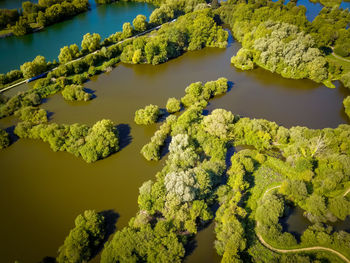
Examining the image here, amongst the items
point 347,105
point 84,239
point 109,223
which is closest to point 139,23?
point 347,105

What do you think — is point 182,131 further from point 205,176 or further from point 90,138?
point 90,138

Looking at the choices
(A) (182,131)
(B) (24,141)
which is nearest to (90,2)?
(B) (24,141)

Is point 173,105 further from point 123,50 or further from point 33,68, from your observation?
point 33,68

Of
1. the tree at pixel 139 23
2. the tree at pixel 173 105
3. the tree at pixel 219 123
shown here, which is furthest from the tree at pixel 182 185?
the tree at pixel 139 23


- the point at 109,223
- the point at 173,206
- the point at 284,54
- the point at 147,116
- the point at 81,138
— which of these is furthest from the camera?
the point at 284,54

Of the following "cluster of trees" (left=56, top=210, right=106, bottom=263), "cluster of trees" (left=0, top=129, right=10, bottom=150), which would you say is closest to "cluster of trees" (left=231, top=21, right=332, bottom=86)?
"cluster of trees" (left=56, top=210, right=106, bottom=263)

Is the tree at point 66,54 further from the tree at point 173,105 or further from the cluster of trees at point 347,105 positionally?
the cluster of trees at point 347,105
